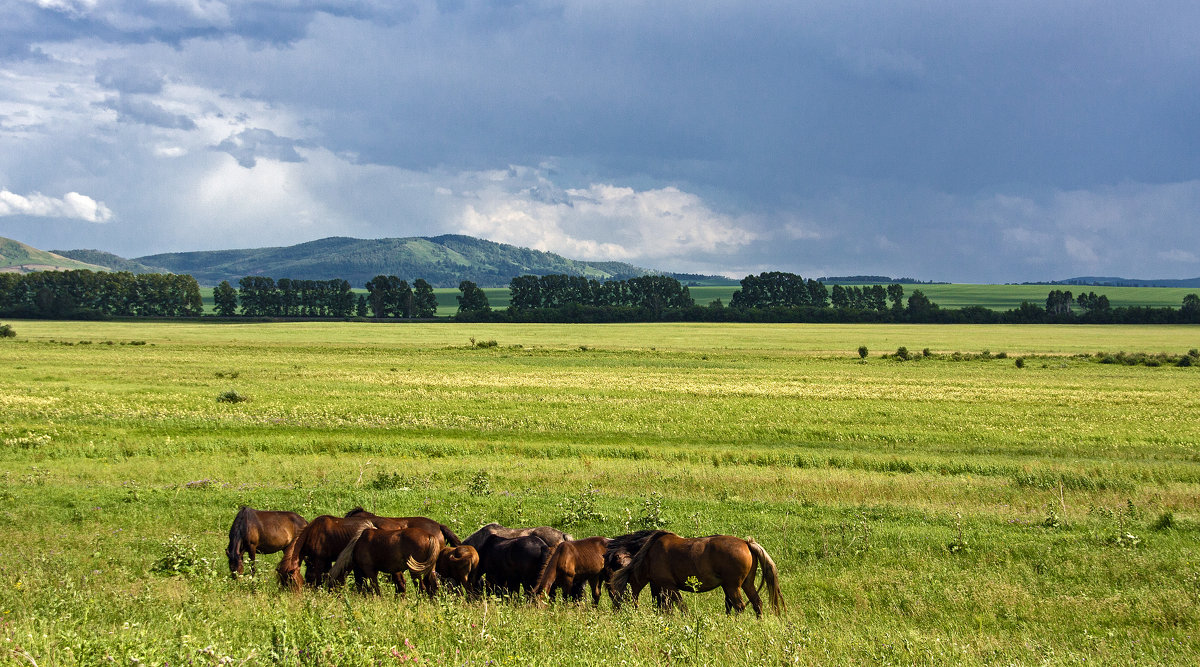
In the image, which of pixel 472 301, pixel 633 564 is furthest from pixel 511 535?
pixel 472 301

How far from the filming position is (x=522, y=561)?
945 cm

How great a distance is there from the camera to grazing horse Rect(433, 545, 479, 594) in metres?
9.26

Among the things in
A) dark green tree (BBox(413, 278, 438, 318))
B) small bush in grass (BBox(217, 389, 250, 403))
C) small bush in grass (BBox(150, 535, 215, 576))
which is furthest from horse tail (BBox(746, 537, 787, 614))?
dark green tree (BBox(413, 278, 438, 318))

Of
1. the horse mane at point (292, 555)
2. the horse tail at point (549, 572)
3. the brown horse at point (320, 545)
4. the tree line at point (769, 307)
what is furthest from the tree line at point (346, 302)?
the horse tail at point (549, 572)

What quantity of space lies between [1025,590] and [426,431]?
22240 mm

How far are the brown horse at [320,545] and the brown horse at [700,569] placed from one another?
3648 millimetres

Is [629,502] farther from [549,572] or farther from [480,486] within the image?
[549,572]

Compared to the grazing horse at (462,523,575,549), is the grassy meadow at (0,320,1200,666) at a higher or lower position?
lower

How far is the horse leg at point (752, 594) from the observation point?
29.1ft

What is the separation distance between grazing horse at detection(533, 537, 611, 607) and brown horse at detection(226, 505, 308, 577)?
148 inches

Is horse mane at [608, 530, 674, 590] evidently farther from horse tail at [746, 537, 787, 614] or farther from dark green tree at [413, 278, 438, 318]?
dark green tree at [413, 278, 438, 318]

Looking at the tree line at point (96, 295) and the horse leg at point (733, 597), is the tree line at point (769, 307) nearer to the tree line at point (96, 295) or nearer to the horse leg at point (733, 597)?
the tree line at point (96, 295)

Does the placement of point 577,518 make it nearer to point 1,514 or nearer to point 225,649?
point 225,649

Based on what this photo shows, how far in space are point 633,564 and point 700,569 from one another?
824mm
